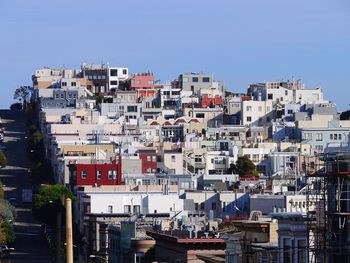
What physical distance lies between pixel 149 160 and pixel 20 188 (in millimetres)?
9375

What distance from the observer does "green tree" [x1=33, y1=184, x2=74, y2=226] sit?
11538cm

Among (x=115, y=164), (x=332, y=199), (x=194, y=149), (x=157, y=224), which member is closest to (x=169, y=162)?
(x=194, y=149)

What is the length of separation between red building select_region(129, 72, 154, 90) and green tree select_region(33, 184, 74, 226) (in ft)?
225

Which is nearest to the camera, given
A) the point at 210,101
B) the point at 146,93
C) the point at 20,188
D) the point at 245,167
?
the point at 245,167

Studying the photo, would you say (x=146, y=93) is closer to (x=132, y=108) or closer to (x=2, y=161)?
(x=132, y=108)

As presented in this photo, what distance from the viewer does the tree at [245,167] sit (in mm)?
137050

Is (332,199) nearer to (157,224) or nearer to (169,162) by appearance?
(157,224)

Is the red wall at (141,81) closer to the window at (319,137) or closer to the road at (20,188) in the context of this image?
the road at (20,188)

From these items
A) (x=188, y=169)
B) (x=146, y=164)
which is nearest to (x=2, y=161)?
(x=188, y=169)

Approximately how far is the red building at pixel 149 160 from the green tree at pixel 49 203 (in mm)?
13304

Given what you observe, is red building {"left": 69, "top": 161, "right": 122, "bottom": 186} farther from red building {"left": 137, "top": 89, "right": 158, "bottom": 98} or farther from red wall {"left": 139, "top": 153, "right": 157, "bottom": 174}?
red building {"left": 137, "top": 89, "right": 158, "bottom": 98}

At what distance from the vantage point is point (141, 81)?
192 m

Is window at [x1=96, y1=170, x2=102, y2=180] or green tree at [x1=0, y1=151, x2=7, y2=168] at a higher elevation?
green tree at [x1=0, y1=151, x2=7, y2=168]

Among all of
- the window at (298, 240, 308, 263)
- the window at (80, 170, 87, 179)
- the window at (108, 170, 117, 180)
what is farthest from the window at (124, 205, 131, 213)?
the window at (298, 240, 308, 263)
